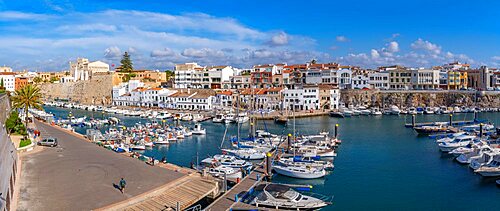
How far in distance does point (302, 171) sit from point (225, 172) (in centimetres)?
466

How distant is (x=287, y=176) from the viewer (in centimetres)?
2578

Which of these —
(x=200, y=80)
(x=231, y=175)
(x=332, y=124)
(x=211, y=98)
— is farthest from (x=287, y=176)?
(x=200, y=80)

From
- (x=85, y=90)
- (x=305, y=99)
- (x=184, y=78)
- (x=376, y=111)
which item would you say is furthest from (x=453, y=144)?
(x=85, y=90)

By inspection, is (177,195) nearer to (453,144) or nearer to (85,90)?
(453,144)

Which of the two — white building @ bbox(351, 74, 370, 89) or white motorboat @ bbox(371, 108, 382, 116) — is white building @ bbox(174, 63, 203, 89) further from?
white motorboat @ bbox(371, 108, 382, 116)

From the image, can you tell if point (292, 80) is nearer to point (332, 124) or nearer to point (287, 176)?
point (332, 124)

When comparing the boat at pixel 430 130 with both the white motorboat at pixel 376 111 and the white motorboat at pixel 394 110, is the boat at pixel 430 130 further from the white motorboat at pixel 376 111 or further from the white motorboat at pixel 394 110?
the white motorboat at pixel 394 110

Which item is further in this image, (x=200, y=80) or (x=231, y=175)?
(x=200, y=80)

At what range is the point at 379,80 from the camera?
77812 millimetres

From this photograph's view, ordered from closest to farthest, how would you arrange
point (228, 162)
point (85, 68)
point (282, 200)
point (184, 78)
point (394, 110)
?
point (282, 200) < point (228, 162) < point (394, 110) < point (184, 78) < point (85, 68)

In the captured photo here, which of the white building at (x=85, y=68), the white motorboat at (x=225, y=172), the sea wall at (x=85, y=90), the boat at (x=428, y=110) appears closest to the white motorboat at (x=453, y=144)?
the white motorboat at (x=225, y=172)

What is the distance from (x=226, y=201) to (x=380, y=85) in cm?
6403

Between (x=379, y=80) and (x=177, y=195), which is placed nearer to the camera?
(x=177, y=195)

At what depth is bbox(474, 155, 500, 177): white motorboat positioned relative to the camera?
994 inches
